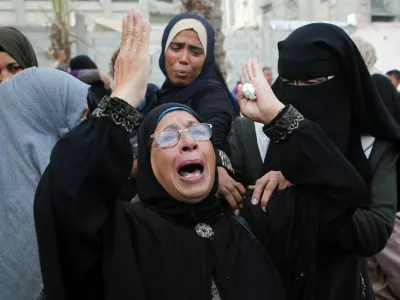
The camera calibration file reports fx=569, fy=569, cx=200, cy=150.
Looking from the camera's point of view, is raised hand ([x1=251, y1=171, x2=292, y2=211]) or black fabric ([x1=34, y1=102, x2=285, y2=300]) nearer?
black fabric ([x1=34, y1=102, x2=285, y2=300])

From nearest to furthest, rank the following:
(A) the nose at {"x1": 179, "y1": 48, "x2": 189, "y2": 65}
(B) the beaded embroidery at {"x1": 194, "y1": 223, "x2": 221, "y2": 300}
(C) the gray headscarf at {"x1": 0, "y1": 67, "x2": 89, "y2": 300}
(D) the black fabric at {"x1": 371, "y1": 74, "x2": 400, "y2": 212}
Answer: (B) the beaded embroidery at {"x1": 194, "y1": 223, "x2": 221, "y2": 300}, (C) the gray headscarf at {"x1": 0, "y1": 67, "x2": 89, "y2": 300}, (D) the black fabric at {"x1": 371, "y1": 74, "x2": 400, "y2": 212}, (A) the nose at {"x1": 179, "y1": 48, "x2": 189, "y2": 65}

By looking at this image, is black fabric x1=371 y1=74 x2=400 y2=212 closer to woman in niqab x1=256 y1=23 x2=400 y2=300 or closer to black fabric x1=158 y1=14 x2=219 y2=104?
woman in niqab x1=256 y1=23 x2=400 y2=300

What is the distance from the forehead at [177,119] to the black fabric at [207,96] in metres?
0.60

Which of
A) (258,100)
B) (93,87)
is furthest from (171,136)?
(93,87)

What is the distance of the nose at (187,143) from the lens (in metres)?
2.01

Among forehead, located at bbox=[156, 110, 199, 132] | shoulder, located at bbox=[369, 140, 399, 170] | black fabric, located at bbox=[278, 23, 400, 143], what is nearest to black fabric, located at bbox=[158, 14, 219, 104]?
black fabric, located at bbox=[278, 23, 400, 143]

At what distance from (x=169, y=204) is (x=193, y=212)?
89 mm

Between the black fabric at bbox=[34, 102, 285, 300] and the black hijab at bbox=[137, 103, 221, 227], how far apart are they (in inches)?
1.5

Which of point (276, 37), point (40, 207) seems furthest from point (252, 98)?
point (276, 37)

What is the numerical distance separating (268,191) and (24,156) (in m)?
0.96

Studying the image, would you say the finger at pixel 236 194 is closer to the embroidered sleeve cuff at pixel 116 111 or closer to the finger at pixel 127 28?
the embroidered sleeve cuff at pixel 116 111

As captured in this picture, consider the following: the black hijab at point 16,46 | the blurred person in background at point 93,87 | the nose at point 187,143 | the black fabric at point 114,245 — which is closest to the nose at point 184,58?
the blurred person in background at point 93,87

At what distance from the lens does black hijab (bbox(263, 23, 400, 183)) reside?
2250mm

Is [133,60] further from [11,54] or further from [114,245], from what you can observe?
[11,54]
